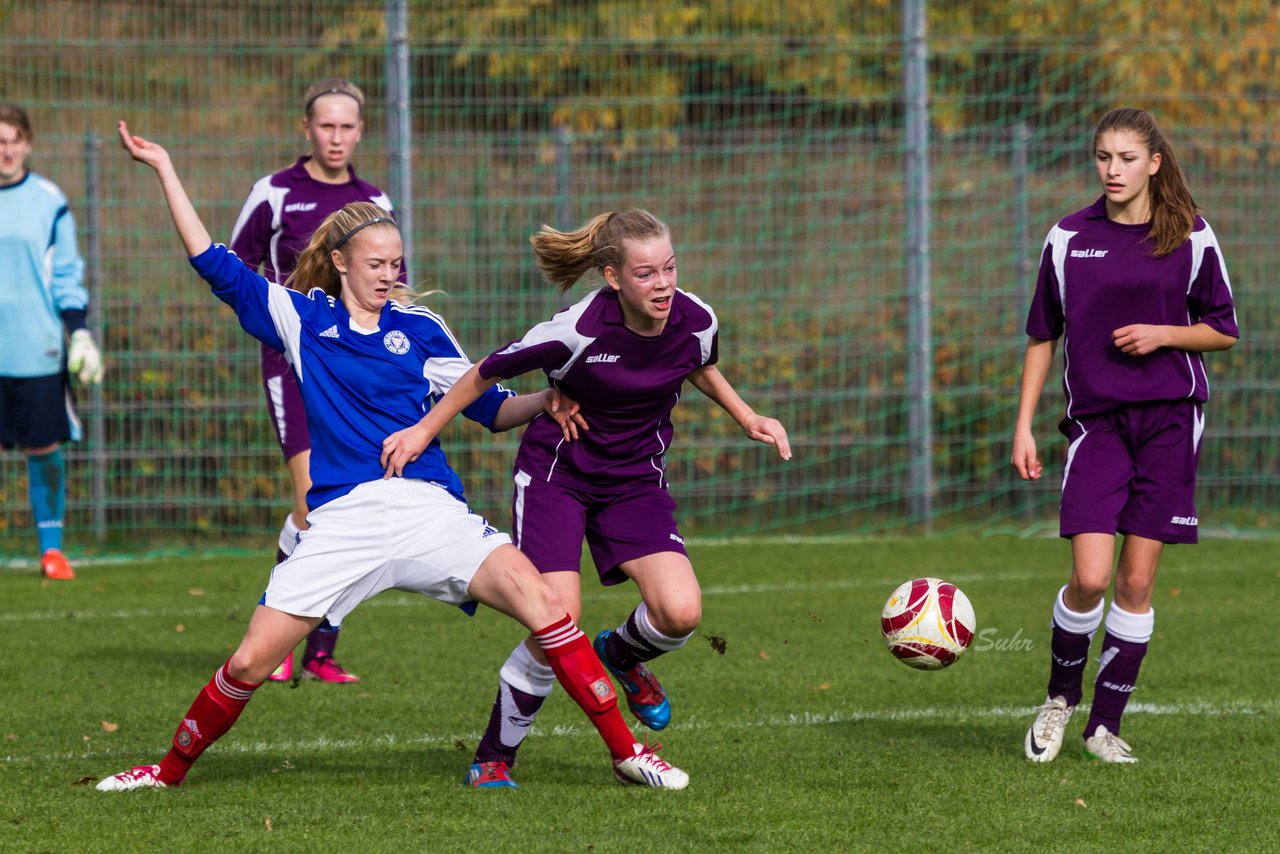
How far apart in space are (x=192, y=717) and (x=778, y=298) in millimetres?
7374

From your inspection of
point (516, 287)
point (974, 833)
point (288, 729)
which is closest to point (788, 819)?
point (974, 833)

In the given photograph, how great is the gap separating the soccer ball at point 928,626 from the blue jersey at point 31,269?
18.1ft

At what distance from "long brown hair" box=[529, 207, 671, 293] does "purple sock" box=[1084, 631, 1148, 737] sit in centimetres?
187

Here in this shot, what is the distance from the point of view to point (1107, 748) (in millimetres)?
5078

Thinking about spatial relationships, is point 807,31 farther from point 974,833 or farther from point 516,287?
point 974,833

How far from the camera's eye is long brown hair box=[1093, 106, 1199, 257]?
4988mm

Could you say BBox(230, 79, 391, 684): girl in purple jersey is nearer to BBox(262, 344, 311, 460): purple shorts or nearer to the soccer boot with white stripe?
BBox(262, 344, 311, 460): purple shorts

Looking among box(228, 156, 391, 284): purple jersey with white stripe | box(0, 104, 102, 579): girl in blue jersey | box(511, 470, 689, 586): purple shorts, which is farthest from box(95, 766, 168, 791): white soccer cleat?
box(0, 104, 102, 579): girl in blue jersey

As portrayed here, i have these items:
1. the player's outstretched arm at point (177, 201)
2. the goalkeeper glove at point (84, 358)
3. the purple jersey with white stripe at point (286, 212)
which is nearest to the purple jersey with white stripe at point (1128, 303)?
the player's outstretched arm at point (177, 201)

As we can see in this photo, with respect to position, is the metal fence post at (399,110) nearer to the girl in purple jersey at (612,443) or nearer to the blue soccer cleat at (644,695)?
the girl in purple jersey at (612,443)

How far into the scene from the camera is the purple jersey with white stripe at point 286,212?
6.61 m

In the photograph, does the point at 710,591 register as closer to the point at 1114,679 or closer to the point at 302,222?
the point at 302,222

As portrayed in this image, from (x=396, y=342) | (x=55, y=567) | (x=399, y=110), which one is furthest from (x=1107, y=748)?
(x=399, y=110)

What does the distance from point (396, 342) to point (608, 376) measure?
0.63 meters
